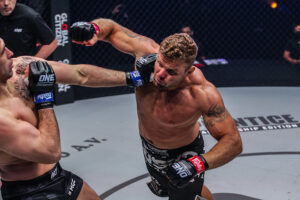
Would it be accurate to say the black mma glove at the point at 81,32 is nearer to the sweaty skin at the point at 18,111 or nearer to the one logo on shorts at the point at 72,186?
the sweaty skin at the point at 18,111

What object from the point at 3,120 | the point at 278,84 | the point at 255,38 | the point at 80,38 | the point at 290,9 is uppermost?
the point at 80,38

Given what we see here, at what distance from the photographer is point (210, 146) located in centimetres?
430

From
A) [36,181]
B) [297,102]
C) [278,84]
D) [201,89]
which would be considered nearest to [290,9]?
[278,84]

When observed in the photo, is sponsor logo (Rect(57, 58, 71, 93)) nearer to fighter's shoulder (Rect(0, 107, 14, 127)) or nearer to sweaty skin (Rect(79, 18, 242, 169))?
sweaty skin (Rect(79, 18, 242, 169))

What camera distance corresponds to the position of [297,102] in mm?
5898

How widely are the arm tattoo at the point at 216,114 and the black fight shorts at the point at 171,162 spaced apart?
0.40m

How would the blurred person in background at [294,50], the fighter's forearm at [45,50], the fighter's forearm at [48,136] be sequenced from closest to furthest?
the fighter's forearm at [48,136]
the fighter's forearm at [45,50]
the blurred person in background at [294,50]

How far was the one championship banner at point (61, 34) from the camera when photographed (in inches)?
216

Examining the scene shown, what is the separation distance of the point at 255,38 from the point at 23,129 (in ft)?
22.5

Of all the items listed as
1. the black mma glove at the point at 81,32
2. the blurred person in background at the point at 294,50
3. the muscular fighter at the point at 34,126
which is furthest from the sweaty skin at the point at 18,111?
the blurred person in background at the point at 294,50

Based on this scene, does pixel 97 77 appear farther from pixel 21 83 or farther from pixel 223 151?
pixel 223 151

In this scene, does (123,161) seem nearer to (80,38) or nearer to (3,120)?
(80,38)

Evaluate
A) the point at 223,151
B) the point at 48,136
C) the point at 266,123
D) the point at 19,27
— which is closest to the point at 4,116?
the point at 48,136

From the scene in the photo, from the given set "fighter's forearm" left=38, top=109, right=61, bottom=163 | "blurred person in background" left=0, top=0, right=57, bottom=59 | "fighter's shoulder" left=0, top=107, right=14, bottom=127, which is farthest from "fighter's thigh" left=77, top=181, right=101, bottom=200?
"blurred person in background" left=0, top=0, right=57, bottom=59
